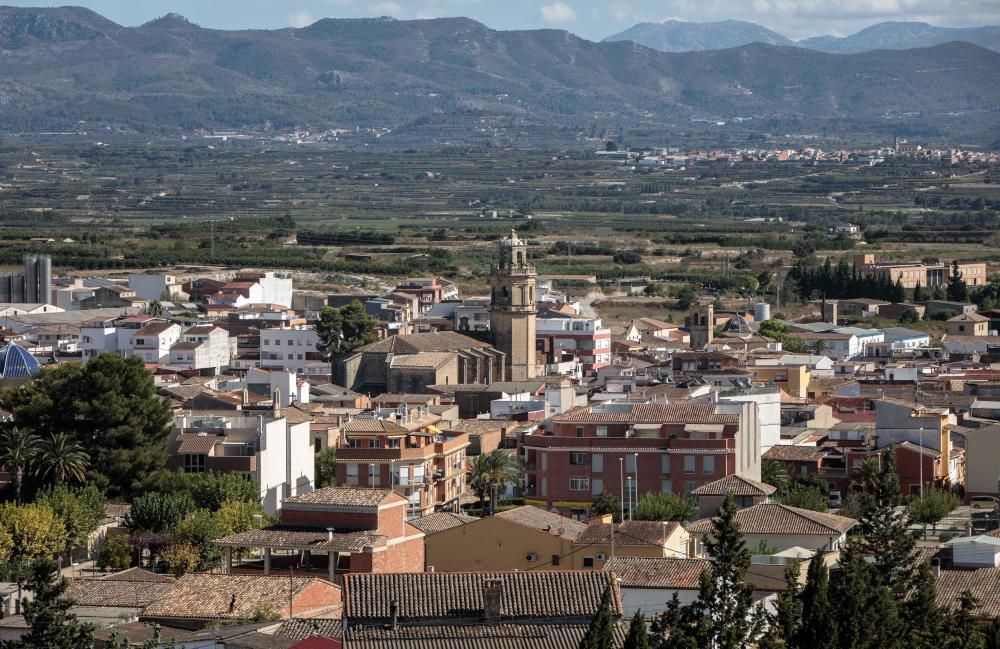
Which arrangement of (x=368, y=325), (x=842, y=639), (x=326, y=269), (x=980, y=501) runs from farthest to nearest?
(x=326, y=269) → (x=368, y=325) → (x=980, y=501) → (x=842, y=639)

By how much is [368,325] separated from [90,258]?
4837 centimetres

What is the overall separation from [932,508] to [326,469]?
1203 centimetres

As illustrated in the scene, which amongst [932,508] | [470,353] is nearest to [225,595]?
[932,508]

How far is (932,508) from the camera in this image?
41.9 m

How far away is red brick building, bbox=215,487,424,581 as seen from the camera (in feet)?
107

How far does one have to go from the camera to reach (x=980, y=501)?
4688 cm

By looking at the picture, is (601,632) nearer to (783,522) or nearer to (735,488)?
(783,522)

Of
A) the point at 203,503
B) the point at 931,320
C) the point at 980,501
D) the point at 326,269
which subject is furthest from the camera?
the point at 326,269

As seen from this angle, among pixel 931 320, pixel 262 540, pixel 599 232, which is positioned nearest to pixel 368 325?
pixel 931 320

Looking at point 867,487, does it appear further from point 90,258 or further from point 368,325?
point 90,258

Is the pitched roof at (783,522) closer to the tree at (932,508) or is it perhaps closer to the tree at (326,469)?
the tree at (932,508)

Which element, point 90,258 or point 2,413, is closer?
point 2,413

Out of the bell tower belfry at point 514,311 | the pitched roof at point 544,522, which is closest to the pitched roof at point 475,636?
the pitched roof at point 544,522

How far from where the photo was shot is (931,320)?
93.6 meters
